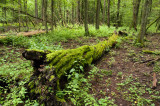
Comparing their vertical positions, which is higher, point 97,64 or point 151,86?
point 97,64

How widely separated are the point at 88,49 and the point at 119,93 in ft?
7.91

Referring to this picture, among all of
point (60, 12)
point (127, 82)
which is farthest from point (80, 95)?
point (60, 12)

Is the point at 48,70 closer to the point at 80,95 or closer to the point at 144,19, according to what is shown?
the point at 80,95

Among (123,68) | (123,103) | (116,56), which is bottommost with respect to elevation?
(123,103)

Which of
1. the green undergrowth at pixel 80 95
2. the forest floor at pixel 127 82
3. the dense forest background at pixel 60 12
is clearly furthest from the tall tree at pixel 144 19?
the green undergrowth at pixel 80 95

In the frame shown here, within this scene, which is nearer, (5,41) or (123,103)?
(123,103)

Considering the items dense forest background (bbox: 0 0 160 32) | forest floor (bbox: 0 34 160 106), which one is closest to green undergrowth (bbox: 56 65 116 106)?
forest floor (bbox: 0 34 160 106)

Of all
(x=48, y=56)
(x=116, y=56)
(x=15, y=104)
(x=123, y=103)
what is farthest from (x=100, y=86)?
(x=116, y=56)

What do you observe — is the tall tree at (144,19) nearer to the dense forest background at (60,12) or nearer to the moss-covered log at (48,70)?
the dense forest background at (60,12)

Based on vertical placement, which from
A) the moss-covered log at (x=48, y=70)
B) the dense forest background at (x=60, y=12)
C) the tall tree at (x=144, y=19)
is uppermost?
the dense forest background at (x=60, y=12)

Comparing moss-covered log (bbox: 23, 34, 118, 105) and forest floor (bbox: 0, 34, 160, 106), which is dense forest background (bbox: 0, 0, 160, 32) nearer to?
forest floor (bbox: 0, 34, 160, 106)

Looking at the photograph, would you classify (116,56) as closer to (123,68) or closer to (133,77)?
(123,68)

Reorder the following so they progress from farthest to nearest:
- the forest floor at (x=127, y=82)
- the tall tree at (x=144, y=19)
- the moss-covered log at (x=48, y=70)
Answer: the tall tree at (x=144, y=19) → the forest floor at (x=127, y=82) → the moss-covered log at (x=48, y=70)

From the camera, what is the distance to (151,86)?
11.8 feet
